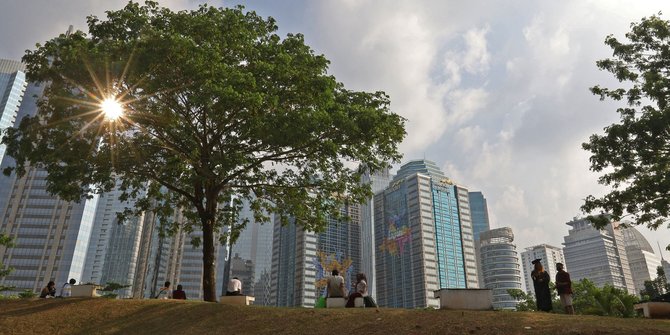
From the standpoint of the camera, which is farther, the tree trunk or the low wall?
the tree trunk

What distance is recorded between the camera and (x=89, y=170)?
61.4 ft

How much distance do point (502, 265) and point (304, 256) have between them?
266 feet

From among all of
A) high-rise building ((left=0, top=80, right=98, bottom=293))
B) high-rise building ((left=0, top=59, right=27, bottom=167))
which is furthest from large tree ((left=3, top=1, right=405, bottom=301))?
high-rise building ((left=0, top=59, right=27, bottom=167))

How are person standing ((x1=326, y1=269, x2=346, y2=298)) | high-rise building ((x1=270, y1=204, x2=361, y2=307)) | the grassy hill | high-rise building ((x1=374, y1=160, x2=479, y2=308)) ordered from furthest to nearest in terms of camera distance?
1. high-rise building ((x1=270, y1=204, x2=361, y2=307))
2. high-rise building ((x1=374, y1=160, x2=479, y2=308))
3. person standing ((x1=326, y1=269, x2=346, y2=298))
4. the grassy hill

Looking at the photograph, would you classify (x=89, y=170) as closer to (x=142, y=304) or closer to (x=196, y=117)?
(x=196, y=117)

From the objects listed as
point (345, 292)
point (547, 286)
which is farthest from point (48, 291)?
point (547, 286)

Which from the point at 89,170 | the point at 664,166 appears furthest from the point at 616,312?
the point at 89,170

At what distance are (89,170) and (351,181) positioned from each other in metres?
11.2

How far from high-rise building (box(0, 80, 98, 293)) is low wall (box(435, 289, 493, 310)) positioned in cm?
14809

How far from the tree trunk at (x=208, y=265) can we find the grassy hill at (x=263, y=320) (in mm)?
2922

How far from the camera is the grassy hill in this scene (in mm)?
11164

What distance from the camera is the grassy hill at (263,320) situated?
11.2m

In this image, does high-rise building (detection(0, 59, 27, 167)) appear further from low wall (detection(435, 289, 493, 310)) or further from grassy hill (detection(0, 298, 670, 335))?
low wall (detection(435, 289, 493, 310))

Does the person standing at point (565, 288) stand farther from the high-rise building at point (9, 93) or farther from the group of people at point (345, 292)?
the high-rise building at point (9, 93)
